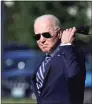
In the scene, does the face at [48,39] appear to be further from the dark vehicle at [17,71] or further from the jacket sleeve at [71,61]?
the dark vehicle at [17,71]

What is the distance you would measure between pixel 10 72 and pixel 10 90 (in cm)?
46

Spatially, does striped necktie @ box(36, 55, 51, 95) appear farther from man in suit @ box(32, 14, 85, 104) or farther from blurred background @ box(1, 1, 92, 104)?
blurred background @ box(1, 1, 92, 104)

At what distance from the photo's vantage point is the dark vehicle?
928cm

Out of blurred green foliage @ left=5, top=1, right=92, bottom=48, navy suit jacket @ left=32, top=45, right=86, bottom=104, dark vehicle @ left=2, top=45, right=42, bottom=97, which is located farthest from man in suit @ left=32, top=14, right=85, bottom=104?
blurred green foliage @ left=5, top=1, right=92, bottom=48

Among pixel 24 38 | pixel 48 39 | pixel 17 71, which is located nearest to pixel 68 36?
pixel 48 39

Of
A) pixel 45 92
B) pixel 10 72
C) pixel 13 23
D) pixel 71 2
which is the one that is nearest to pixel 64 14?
pixel 71 2

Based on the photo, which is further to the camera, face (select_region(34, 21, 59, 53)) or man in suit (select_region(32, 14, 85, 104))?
face (select_region(34, 21, 59, 53))

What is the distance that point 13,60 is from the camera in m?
9.45

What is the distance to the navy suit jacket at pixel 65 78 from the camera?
2.20 metres

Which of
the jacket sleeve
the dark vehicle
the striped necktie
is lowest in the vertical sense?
the dark vehicle

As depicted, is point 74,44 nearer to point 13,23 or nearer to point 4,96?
point 4,96

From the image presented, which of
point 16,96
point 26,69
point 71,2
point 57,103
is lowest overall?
point 16,96

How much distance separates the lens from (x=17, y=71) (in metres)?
9.40

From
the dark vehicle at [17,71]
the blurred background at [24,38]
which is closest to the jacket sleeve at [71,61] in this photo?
the blurred background at [24,38]
